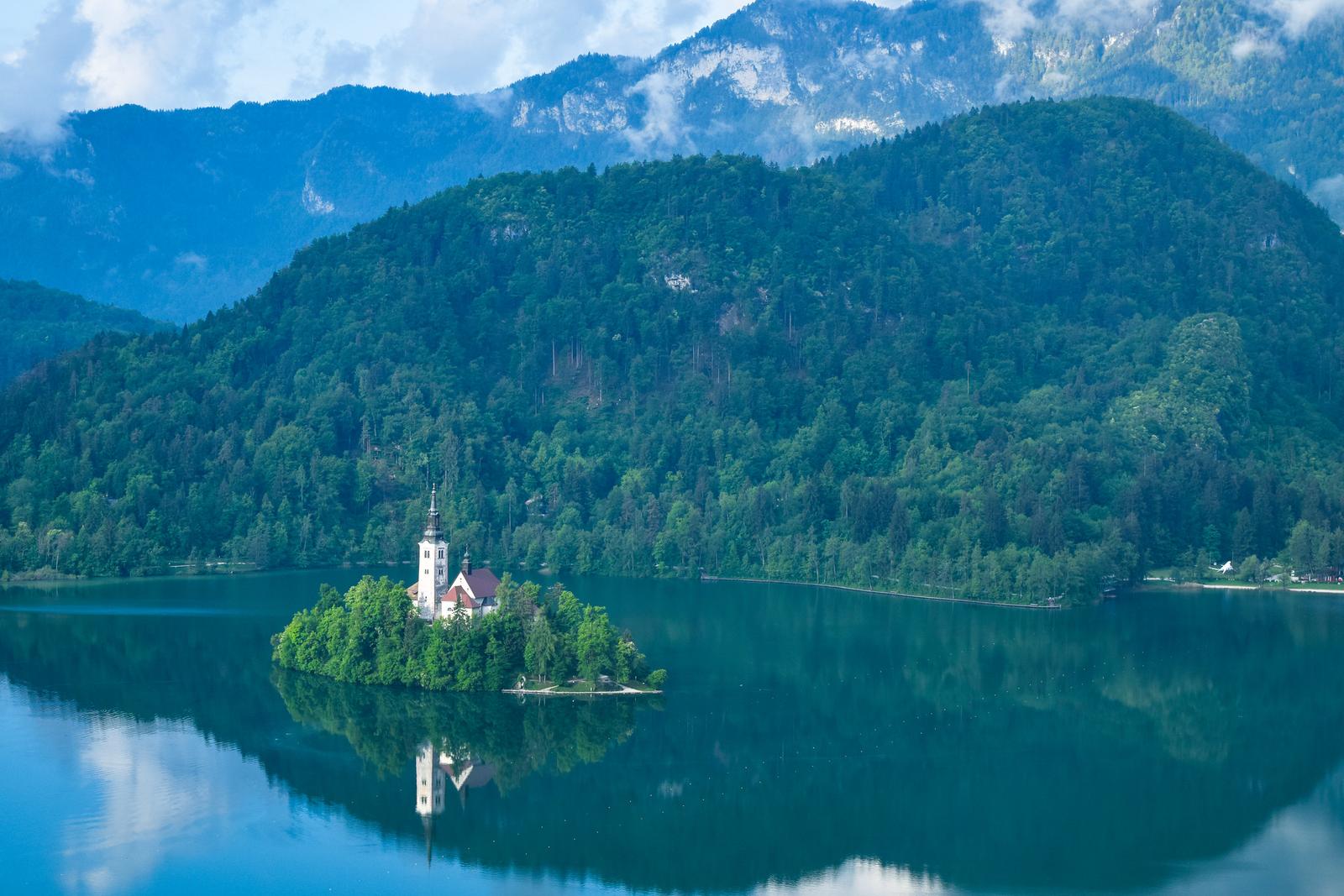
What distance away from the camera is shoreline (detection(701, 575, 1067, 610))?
406 feet

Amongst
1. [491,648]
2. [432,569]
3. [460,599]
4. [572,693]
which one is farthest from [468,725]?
[432,569]

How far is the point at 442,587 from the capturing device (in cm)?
9388

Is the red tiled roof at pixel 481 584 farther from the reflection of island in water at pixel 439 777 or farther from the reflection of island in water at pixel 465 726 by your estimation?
the reflection of island in water at pixel 439 777

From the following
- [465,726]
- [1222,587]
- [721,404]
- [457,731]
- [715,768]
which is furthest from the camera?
[721,404]

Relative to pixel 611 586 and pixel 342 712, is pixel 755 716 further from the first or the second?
pixel 611 586

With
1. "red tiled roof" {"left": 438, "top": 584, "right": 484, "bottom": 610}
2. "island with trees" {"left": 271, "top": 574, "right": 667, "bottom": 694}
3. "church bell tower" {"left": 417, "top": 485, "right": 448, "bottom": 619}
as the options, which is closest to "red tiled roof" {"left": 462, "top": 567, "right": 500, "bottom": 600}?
"red tiled roof" {"left": 438, "top": 584, "right": 484, "bottom": 610}

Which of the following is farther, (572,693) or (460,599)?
(460,599)

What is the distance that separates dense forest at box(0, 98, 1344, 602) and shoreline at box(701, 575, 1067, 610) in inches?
36.1

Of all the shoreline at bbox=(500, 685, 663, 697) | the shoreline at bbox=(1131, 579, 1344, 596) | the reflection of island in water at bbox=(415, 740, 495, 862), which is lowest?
the reflection of island in water at bbox=(415, 740, 495, 862)

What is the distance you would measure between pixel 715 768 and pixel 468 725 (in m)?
12.5

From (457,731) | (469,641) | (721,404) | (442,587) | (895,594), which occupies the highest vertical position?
(721,404)

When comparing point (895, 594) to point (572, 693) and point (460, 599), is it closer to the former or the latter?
point (460, 599)

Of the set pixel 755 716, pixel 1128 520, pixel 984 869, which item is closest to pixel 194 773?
pixel 755 716

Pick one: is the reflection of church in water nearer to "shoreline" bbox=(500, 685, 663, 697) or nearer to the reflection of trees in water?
the reflection of trees in water
